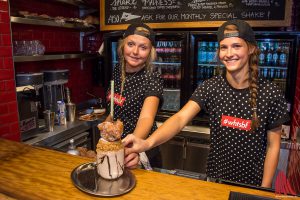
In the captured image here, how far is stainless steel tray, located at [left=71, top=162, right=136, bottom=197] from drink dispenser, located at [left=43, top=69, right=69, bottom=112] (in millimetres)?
2006

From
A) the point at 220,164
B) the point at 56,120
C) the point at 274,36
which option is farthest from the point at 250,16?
the point at 56,120

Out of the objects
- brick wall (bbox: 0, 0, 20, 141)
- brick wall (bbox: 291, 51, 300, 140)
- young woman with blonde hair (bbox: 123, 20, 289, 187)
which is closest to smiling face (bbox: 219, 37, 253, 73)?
young woman with blonde hair (bbox: 123, 20, 289, 187)

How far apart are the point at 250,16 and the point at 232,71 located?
1.63 metres

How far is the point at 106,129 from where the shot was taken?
111 centimetres

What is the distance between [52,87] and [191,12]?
1.80 meters

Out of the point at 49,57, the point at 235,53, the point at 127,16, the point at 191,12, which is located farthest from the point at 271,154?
the point at 127,16

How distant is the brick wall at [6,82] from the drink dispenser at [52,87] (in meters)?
0.58

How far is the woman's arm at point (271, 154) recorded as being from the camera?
1625 mm

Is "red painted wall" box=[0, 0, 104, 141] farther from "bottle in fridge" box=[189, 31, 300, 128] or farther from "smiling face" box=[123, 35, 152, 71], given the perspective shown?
"bottle in fridge" box=[189, 31, 300, 128]

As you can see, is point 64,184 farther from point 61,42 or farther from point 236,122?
point 61,42

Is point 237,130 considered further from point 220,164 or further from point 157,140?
point 157,140

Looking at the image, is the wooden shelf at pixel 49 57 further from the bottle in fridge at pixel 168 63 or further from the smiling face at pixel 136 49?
the smiling face at pixel 136 49

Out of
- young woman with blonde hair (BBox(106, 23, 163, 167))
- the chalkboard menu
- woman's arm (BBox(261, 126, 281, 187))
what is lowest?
woman's arm (BBox(261, 126, 281, 187))

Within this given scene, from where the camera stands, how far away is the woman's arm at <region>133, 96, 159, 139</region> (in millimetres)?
1642
